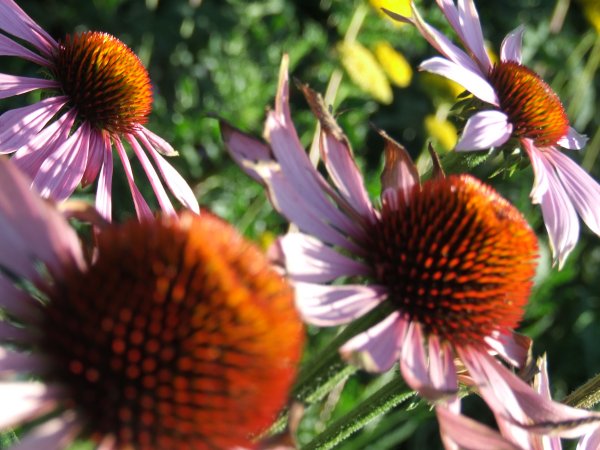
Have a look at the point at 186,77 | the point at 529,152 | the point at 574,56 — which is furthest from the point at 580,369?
the point at 529,152

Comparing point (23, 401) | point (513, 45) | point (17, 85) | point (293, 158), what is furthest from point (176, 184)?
point (513, 45)

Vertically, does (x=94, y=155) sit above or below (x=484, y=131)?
above

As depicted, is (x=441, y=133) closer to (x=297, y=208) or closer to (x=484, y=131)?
(x=484, y=131)

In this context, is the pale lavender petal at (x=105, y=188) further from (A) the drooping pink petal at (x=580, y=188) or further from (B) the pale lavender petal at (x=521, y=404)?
(A) the drooping pink petal at (x=580, y=188)

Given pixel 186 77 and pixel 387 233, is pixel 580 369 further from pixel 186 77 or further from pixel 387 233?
pixel 387 233

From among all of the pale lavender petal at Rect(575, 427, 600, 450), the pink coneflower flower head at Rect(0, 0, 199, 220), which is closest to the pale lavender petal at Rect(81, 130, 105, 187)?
the pink coneflower flower head at Rect(0, 0, 199, 220)
